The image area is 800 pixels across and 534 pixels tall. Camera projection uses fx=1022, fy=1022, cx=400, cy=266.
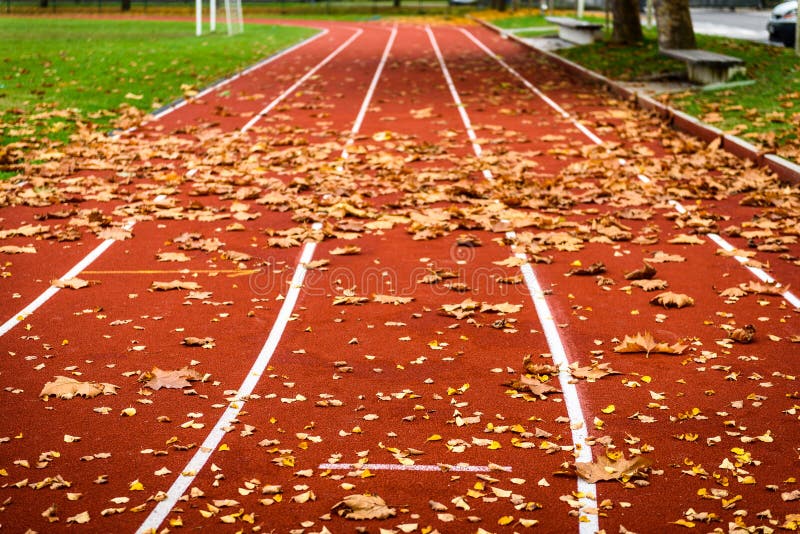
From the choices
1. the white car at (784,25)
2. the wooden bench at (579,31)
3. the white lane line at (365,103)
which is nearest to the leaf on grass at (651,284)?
the white lane line at (365,103)

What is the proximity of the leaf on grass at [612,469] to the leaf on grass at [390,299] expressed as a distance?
2873 mm

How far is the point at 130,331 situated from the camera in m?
7.29

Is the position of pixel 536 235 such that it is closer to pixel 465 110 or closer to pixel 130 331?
pixel 130 331

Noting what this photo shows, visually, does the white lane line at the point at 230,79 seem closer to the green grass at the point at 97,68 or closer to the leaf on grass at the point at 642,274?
the green grass at the point at 97,68

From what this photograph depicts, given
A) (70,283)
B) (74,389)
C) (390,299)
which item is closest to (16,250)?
(70,283)

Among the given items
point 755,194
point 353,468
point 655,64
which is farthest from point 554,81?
point 353,468

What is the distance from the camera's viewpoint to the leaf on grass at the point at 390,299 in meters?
Answer: 7.88

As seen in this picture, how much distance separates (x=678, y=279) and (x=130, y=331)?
4362 mm

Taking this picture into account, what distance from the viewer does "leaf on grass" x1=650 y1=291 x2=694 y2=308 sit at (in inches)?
305

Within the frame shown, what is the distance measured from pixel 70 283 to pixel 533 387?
4.14 metres

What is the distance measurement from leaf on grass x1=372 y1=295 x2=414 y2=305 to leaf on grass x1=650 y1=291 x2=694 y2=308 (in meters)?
1.88

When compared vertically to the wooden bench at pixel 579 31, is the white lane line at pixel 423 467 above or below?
below

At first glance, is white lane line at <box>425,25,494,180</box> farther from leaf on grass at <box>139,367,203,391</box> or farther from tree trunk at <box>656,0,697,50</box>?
leaf on grass at <box>139,367,203,391</box>

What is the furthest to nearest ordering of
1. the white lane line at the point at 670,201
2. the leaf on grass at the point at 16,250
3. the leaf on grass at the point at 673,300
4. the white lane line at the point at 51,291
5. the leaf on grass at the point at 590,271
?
the leaf on grass at the point at 16,250 < the leaf on grass at the point at 590,271 < the white lane line at the point at 670,201 < the leaf on grass at the point at 673,300 < the white lane line at the point at 51,291
